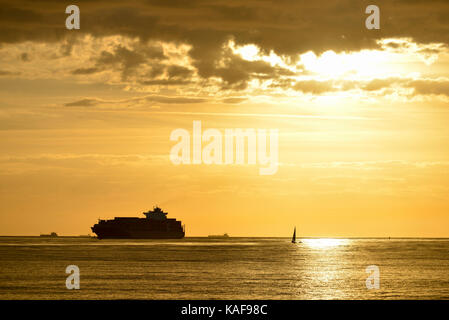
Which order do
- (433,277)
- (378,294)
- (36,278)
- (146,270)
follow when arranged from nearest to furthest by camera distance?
(378,294) → (36,278) → (433,277) → (146,270)

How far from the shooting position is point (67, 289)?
5338cm

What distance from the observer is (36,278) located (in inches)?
2581
